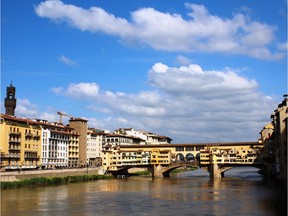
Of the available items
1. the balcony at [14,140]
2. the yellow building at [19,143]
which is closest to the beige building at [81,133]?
the yellow building at [19,143]

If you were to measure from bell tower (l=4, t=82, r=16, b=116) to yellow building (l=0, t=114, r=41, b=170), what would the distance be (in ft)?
60.1

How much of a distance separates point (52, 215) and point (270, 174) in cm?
5336

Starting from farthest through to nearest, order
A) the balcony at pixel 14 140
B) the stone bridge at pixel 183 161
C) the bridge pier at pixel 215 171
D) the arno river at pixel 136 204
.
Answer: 1. the stone bridge at pixel 183 161
2. the bridge pier at pixel 215 171
3. the balcony at pixel 14 140
4. the arno river at pixel 136 204

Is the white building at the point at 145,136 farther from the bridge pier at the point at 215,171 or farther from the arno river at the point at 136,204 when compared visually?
the arno river at the point at 136,204

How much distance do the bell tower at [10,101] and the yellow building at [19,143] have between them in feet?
60.1

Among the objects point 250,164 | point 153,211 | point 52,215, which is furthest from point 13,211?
point 250,164

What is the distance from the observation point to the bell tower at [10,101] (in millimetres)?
99875

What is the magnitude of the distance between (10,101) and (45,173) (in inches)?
1432

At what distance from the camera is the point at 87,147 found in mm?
112812

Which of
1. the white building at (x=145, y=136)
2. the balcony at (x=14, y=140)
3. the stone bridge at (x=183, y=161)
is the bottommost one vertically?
the stone bridge at (x=183, y=161)

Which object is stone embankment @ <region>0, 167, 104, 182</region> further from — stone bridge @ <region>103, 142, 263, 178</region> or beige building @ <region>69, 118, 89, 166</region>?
beige building @ <region>69, 118, 89, 166</region>

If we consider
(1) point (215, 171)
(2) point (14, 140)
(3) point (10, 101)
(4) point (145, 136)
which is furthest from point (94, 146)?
(2) point (14, 140)

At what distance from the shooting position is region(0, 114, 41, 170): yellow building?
72.6 m

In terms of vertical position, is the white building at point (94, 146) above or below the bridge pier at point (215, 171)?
above
